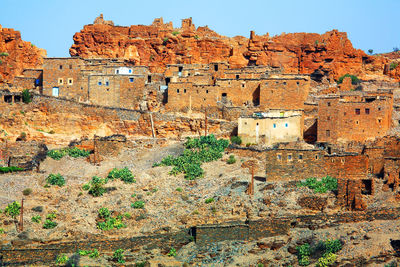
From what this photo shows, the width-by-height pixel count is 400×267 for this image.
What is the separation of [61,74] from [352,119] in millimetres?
23784

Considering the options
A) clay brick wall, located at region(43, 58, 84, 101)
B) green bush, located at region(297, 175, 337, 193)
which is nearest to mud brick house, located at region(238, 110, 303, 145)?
green bush, located at region(297, 175, 337, 193)

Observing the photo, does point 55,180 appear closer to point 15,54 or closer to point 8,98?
point 8,98

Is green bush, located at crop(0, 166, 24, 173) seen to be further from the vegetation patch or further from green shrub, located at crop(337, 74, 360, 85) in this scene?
green shrub, located at crop(337, 74, 360, 85)

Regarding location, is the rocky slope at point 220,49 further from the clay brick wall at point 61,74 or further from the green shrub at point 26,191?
the green shrub at point 26,191

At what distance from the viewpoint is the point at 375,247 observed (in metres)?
38.4

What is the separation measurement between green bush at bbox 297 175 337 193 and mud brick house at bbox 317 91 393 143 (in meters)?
7.95

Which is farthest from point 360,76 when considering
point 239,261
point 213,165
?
point 239,261

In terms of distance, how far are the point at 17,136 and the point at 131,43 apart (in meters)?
17.4

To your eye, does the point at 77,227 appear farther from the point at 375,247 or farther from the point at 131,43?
the point at 131,43

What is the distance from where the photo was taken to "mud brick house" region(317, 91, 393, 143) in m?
53.1

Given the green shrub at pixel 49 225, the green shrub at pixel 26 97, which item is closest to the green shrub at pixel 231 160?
the green shrub at pixel 49 225

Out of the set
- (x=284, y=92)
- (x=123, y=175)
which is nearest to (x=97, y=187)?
(x=123, y=175)

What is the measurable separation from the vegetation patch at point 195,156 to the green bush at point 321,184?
773 centimetres

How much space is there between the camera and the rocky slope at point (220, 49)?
70438 millimetres
